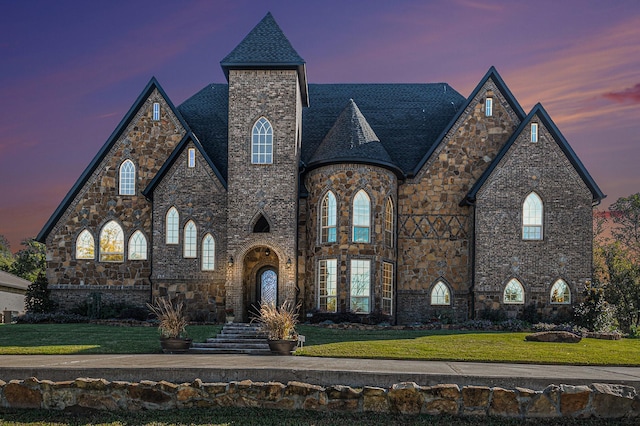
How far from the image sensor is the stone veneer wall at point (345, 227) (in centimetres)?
2656

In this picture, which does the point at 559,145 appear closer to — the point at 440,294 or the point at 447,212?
the point at 447,212

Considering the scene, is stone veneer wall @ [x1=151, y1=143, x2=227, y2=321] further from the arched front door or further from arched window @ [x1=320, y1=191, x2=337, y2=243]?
arched window @ [x1=320, y1=191, x2=337, y2=243]

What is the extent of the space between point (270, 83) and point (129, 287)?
1083cm

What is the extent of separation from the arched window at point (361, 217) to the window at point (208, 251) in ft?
20.7

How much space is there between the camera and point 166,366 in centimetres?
1373

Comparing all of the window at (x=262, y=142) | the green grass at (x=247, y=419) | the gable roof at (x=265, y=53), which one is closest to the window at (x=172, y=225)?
the window at (x=262, y=142)

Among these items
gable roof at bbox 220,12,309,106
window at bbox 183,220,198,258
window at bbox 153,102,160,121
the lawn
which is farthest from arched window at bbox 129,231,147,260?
gable roof at bbox 220,12,309,106

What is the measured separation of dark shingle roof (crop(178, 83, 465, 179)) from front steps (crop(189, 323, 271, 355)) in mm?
9003

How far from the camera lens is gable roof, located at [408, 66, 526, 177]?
29344mm

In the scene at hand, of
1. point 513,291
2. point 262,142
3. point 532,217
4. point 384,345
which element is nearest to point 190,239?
point 262,142

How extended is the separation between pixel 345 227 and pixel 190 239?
6.94m

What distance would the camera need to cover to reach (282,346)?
57.1 feet

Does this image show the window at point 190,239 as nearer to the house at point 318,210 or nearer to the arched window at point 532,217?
the house at point 318,210

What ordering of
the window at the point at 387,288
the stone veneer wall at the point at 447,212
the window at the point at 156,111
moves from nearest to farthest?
1. the window at the point at 387,288
2. the stone veneer wall at the point at 447,212
3. the window at the point at 156,111
